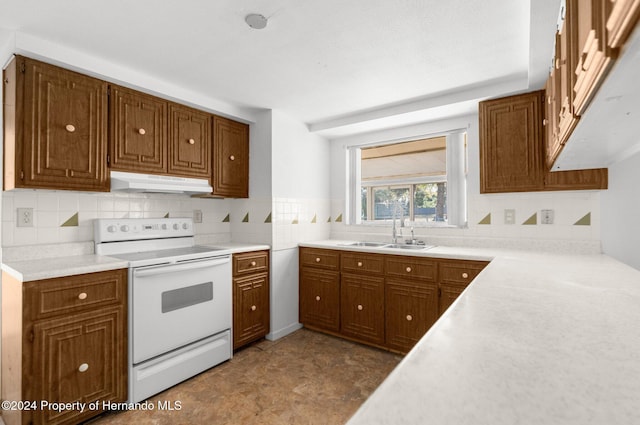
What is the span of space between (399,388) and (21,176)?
2380 millimetres

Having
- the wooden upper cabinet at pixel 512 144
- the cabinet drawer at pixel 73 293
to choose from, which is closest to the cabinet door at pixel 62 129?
the cabinet drawer at pixel 73 293

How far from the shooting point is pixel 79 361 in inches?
72.8

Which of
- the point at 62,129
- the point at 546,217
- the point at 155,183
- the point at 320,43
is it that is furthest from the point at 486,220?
the point at 62,129

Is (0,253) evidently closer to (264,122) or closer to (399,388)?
(264,122)

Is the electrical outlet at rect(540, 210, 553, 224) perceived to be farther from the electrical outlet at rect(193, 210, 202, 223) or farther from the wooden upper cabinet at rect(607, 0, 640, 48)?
the electrical outlet at rect(193, 210, 202, 223)

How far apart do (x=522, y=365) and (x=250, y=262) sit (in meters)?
2.53

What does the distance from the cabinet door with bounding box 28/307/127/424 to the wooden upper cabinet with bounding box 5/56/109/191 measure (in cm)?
87

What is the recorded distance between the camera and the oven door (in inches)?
82.6

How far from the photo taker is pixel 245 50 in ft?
6.75

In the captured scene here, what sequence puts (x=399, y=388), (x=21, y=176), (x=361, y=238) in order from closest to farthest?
1. (x=399, y=388)
2. (x=21, y=176)
3. (x=361, y=238)

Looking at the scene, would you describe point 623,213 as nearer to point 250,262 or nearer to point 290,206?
point 290,206

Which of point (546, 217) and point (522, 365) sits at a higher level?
point (546, 217)

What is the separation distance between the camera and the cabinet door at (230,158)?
119 inches

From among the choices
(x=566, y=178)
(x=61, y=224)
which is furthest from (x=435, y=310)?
(x=61, y=224)
